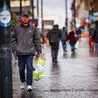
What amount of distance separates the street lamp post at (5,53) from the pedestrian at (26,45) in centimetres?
440

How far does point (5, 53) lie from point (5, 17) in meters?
0.62

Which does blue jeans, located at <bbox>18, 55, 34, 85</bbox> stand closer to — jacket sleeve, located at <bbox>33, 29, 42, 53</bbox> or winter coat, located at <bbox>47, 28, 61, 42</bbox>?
jacket sleeve, located at <bbox>33, 29, 42, 53</bbox>

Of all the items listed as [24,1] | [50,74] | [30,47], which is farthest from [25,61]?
[24,1]

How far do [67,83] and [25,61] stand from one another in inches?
97.7

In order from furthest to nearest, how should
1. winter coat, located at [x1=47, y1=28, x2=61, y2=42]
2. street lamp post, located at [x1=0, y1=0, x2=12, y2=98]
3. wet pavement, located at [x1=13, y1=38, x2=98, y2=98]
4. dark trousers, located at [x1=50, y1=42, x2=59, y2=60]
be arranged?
winter coat, located at [x1=47, y1=28, x2=61, y2=42] < dark trousers, located at [x1=50, y1=42, x2=59, y2=60] < wet pavement, located at [x1=13, y1=38, x2=98, y2=98] < street lamp post, located at [x1=0, y1=0, x2=12, y2=98]

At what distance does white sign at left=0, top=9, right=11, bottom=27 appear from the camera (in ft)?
34.7

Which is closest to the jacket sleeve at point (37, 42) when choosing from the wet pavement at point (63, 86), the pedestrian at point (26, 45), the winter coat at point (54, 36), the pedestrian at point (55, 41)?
the pedestrian at point (26, 45)

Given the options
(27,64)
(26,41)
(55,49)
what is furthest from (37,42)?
(55,49)

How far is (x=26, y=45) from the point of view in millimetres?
15227

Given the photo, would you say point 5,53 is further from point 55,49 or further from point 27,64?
point 55,49

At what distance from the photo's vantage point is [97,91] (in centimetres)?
1532

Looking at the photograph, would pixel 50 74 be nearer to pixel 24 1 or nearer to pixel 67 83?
pixel 67 83

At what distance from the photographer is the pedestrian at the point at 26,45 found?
598 inches

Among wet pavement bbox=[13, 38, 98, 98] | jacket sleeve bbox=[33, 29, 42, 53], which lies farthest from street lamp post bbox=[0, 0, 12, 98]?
jacket sleeve bbox=[33, 29, 42, 53]
